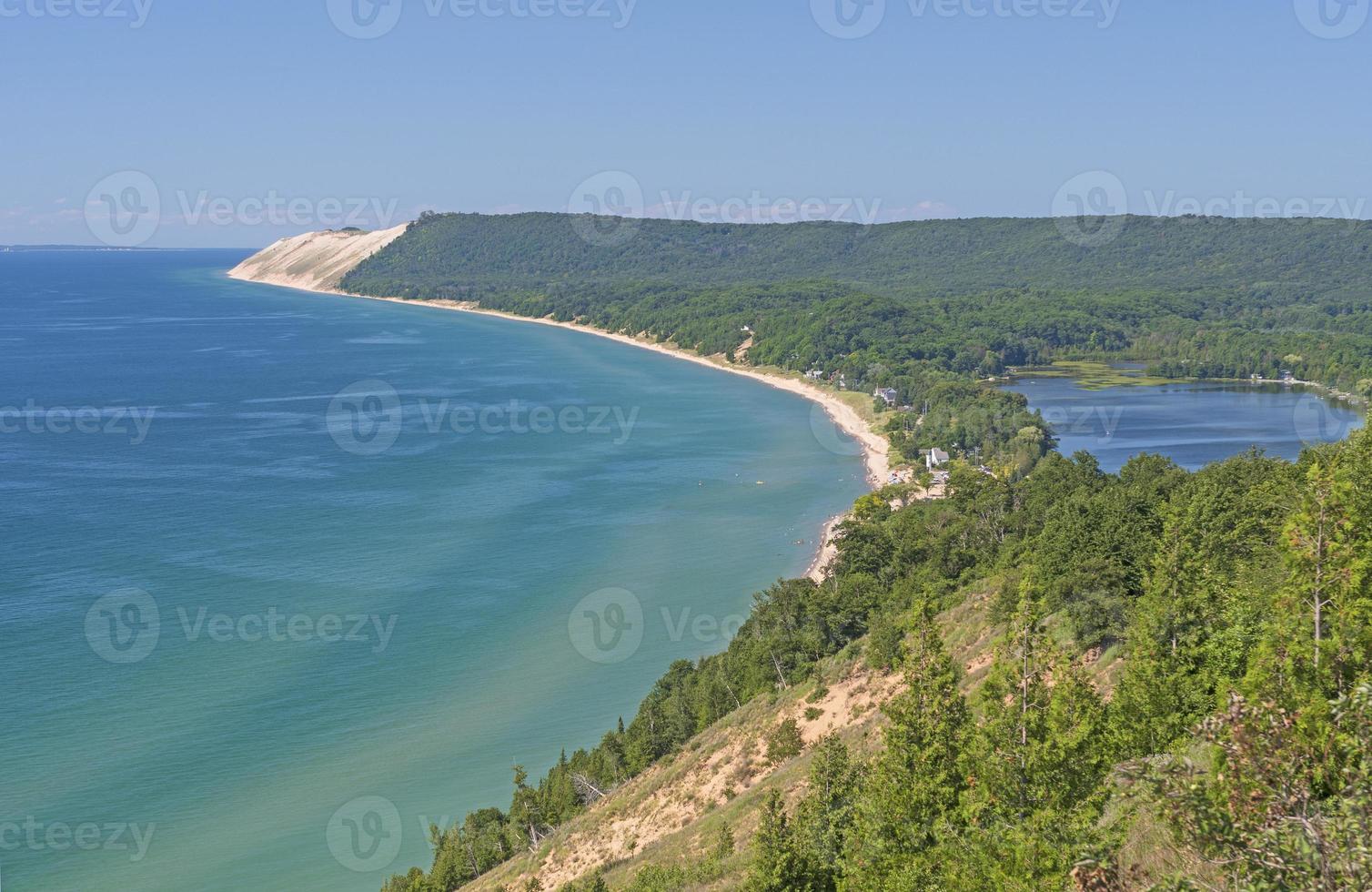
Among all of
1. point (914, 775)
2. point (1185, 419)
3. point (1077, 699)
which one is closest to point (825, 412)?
point (1185, 419)

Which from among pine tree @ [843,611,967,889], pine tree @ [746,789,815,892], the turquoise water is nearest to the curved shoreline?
the turquoise water

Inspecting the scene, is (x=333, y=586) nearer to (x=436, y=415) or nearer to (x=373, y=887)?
(x=373, y=887)

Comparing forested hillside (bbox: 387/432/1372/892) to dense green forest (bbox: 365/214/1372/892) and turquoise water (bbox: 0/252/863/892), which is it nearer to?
dense green forest (bbox: 365/214/1372/892)

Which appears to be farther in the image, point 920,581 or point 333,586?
point 333,586

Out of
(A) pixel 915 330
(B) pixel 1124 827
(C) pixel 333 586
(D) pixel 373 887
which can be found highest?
(A) pixel 915 330

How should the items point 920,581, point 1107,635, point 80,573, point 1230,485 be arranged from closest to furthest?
point 1107,635 → point 1230,485 → point 920,581 → point 80,573

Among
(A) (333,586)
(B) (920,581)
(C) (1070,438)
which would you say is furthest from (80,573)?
(C) (1070,438)

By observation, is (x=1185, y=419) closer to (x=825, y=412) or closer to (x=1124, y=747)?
(x=825, y=412)
